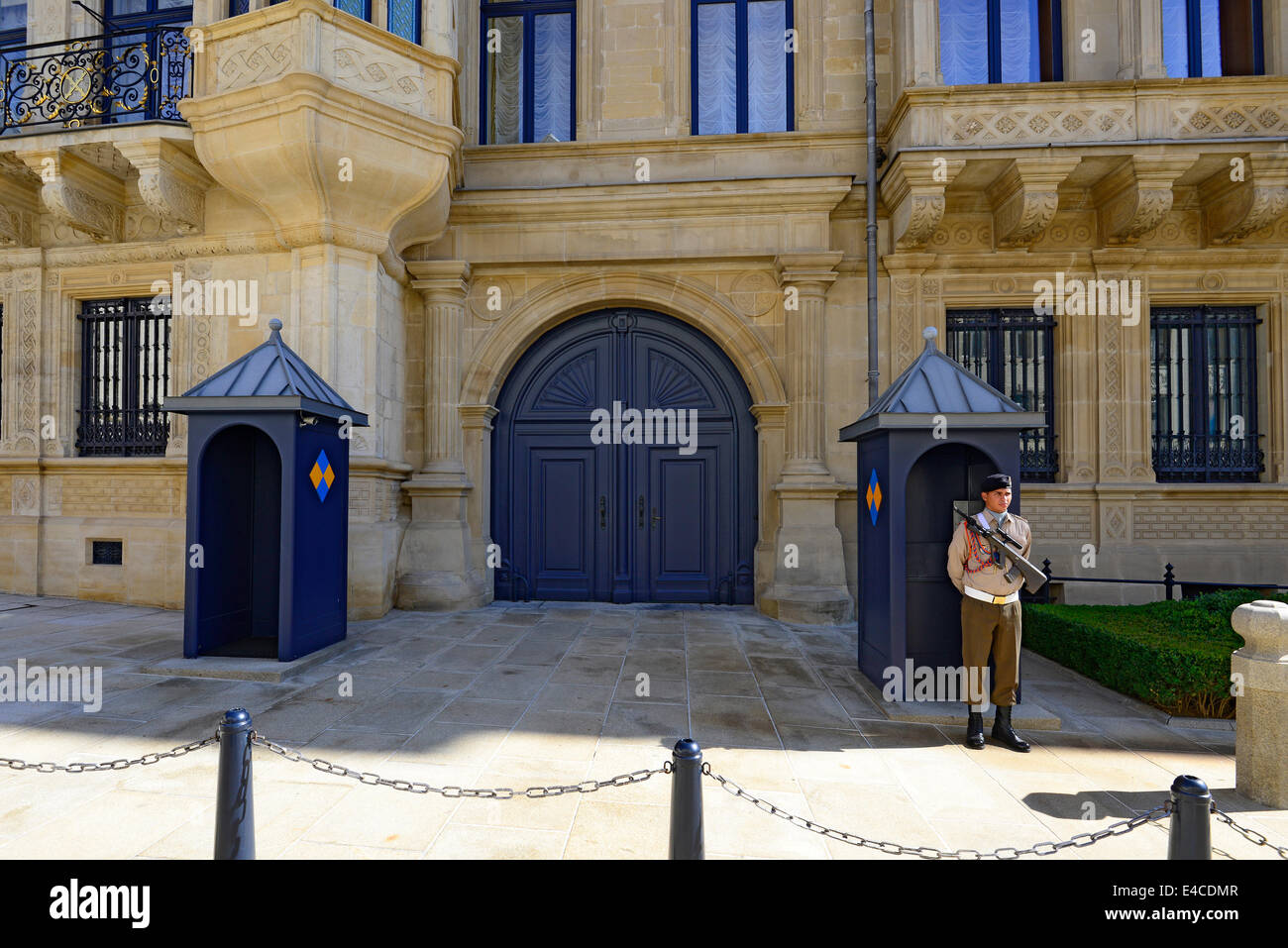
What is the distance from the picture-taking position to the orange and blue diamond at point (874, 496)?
583 centimetres

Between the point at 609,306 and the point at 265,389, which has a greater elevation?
the point at 609,306

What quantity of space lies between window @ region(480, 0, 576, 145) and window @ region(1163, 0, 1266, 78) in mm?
8489

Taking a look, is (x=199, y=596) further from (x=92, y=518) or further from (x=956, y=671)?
(x=956, y=671)

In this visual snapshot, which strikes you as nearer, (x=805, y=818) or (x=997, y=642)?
(x=805, y=818)

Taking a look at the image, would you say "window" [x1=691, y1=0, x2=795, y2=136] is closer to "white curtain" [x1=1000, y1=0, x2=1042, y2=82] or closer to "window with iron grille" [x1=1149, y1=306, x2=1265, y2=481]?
"white curtain" [x1=1000, y1=0, x2=1042, y2=82]

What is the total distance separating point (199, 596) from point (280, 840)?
414 centimetres

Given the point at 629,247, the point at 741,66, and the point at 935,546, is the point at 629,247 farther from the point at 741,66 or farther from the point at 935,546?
the point at 935,546

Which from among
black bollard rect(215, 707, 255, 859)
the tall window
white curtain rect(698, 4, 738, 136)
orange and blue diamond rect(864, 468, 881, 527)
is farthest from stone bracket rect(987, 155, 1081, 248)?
the tall window

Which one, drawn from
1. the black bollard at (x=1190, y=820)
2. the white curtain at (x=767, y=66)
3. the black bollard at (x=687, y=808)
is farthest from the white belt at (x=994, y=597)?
the white curtain at (x=767, y=66)

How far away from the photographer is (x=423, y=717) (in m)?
4.98

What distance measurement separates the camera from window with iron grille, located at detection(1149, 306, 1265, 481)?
9242 millimetres

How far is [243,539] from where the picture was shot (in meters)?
7.06

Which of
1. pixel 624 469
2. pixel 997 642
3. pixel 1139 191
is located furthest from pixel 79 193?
pixel 1139 191

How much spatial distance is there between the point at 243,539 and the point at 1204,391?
40.2 ft
